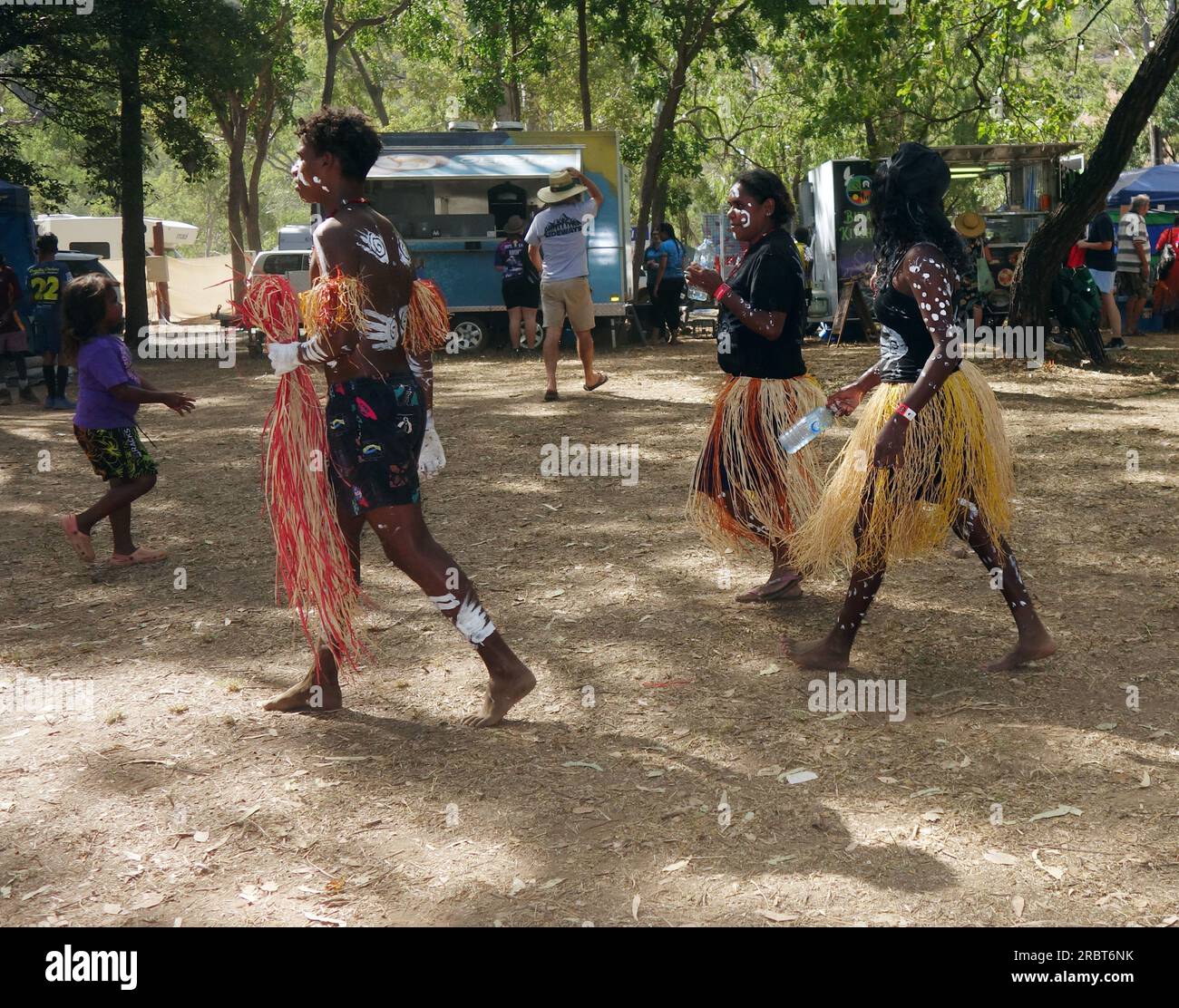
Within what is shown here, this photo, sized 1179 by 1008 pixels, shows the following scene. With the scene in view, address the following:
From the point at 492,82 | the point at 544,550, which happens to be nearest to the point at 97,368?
the point at 544,550

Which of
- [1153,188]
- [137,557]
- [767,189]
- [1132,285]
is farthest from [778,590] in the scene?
[1153,188]

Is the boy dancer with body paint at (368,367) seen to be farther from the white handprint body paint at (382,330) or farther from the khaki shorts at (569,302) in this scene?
the khaki shorts at (569,302)

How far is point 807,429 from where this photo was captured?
471cm

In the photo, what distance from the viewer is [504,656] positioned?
424 centimetres

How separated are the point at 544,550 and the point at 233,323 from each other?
2703 mm

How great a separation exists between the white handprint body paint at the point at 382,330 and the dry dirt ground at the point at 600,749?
4.25ft

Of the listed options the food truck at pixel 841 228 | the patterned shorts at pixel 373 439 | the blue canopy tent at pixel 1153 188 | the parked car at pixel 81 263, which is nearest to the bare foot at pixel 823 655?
the patterned shorts at pixel 373 439

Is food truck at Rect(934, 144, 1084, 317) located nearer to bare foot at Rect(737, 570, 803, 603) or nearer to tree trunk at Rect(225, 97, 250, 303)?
bare foot at Rect(737, 570, 803, 603)

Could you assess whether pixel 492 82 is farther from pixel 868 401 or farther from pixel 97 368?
pixel 868 401

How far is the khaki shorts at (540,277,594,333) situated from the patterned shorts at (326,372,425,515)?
724cm

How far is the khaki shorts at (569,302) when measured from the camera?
11.2 meters

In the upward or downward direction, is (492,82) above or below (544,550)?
above

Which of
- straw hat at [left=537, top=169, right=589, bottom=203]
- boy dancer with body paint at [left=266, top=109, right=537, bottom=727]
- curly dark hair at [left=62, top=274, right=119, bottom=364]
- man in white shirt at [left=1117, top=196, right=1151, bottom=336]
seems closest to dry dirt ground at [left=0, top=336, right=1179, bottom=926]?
boy dancer with body paint at [left=266, top=109, right=537, bottom=727]

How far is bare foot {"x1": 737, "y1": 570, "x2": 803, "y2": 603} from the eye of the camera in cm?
560
